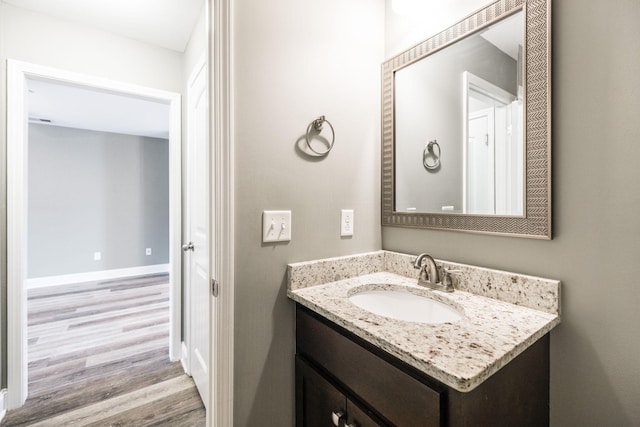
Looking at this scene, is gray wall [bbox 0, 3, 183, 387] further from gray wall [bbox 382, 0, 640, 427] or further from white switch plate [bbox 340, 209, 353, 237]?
gray wall [bbox 382, 0, 640, 427]

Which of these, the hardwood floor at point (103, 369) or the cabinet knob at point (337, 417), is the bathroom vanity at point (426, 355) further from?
the hardwood floor at point (103, 369)

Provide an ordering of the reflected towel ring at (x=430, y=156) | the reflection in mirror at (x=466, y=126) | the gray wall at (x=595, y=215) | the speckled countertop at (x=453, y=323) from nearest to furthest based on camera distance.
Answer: the speckled countertop at (x=453, y=323), the gray wall at (x=595, y=215), the reflection in mirror at (x=466, y=126), the reflected towel ring at (x=430, y=156)

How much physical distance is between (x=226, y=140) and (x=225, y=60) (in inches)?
10.8

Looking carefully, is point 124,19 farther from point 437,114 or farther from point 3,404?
point 3,404

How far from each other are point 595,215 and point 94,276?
566 cm

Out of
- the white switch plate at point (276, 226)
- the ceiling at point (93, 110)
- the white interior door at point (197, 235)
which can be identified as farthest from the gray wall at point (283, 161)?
the ceiling at point (93, 110)

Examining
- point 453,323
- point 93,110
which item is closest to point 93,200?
point 93,110

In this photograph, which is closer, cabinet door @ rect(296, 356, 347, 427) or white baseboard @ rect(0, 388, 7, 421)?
cabinet door @ rect(296, 356, 347, 427)

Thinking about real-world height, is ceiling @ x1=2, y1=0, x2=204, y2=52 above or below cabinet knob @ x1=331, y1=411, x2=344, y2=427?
above

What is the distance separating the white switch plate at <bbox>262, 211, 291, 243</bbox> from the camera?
1.05 m

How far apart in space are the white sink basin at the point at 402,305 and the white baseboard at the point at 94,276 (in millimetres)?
4830

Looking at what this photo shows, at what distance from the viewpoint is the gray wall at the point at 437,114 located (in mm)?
1053

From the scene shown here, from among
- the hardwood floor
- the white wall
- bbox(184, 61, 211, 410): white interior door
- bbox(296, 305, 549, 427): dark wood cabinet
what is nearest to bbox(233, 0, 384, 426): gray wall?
bbox(296, 305, 549, 427): dark wood cabinet

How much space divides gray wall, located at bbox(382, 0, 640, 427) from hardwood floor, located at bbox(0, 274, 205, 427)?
1.75 meters
